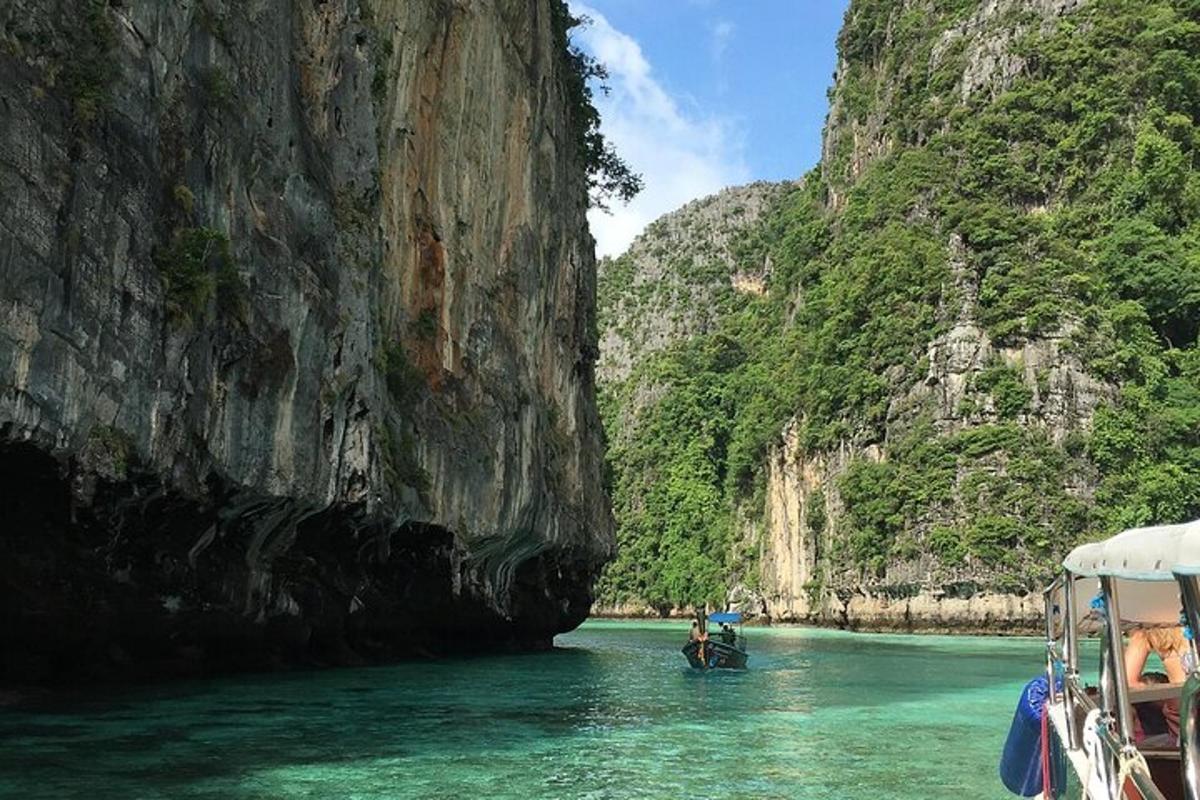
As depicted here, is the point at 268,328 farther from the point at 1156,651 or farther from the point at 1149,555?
the point at 1149,555

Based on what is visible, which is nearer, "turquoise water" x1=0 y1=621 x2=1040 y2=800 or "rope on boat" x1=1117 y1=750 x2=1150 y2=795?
"rope on boat" x1=1117 y1=750 x2=1150 y2=795

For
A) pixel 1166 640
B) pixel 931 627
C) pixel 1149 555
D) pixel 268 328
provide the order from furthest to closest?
1. pixel 931 627
2. pixel 268 328
3. pixel 1166 640
4. pixel 1149 555

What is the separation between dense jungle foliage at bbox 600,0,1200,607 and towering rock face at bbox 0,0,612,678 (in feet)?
78.0

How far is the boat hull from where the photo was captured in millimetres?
23656

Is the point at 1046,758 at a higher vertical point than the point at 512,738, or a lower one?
higher

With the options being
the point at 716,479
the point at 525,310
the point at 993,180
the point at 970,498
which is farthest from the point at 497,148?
the point at 716,479

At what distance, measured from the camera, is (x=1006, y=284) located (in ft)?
153

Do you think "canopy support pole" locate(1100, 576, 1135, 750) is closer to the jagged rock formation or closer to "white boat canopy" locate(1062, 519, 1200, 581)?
"white boat canopy" locate(1062, 519, 1200, 581)

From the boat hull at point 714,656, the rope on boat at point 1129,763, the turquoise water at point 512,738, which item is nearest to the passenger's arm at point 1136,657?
the rope on boat at point 1129,763

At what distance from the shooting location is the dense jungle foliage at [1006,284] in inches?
1649

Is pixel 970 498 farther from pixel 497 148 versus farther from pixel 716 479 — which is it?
pixel 716 479

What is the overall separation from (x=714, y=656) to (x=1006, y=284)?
98.6 feet

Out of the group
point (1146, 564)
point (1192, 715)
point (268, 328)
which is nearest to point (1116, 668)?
point (1146, 564)

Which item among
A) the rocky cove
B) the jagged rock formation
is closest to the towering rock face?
the rocky cove
